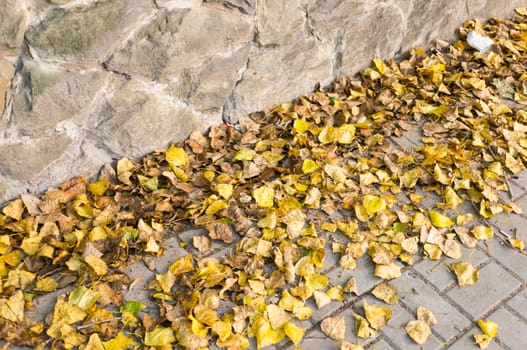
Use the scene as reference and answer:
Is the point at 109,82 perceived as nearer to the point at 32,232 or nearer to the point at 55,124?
the point at 55,124

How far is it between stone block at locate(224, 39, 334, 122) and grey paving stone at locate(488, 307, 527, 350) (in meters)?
1.68

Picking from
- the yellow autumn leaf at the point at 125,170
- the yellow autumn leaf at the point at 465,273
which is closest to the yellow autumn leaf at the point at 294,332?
the yellow autumn leaf at the point at 465,273

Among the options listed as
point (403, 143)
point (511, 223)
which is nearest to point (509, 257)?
point (511, 223)

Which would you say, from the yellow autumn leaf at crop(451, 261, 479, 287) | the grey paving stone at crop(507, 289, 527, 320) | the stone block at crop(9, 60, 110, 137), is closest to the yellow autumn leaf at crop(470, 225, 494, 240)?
the yellow autumn leaf at crop(451, 261, 479, 287)

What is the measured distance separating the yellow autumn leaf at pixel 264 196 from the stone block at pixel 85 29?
94 cm

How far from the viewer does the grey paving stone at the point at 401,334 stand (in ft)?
7.39

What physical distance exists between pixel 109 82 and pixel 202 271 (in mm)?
989

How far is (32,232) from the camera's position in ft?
8.51

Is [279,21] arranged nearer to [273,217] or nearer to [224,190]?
[224,190]

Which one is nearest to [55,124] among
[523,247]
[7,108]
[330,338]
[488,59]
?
[7,108]

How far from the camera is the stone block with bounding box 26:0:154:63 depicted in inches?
94.6

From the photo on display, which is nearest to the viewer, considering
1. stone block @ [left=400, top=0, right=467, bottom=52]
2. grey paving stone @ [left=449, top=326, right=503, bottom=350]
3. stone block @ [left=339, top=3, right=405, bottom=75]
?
grey paving stone @ [left=449, top=326, right=503, bottom=350]

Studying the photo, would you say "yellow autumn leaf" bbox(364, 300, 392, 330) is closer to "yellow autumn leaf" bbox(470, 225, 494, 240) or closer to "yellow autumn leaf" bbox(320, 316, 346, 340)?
"yellow autumn leaf" bbox(320, 316, 346, 340)

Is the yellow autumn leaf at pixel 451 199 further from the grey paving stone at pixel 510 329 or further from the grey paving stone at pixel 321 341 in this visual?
the grey paving stone at pixel 321 341
